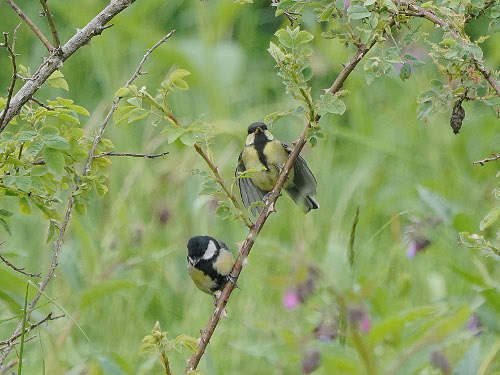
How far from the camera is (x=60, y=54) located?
6.35 feet

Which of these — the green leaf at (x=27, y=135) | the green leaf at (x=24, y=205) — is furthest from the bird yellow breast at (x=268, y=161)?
the green leaf at (x=27, y=135)

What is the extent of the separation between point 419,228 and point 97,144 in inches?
45.5

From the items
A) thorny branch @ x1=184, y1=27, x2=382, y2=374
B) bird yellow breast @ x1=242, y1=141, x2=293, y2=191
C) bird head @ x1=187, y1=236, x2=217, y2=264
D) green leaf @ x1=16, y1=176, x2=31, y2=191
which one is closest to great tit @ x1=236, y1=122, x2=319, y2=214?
bird yellow breast @ x1=242, y1=141, x2=293, y2=191

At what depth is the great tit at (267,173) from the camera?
9.25ft

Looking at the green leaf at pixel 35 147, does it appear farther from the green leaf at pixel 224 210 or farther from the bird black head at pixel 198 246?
the bird black head at pixel 198 246

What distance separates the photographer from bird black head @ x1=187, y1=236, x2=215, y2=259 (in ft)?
10.3

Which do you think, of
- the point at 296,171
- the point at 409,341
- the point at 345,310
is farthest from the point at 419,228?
the point at 345,310

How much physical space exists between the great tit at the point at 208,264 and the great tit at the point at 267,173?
180 millimetres

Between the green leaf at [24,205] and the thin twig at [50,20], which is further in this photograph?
the green leaf at [24,205]

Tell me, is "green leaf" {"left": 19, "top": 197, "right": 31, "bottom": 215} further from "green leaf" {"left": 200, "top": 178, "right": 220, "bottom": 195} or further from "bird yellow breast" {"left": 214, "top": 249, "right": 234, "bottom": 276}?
"bird yellow breast" {"left": 214, "top": 249, "right": 234, "bottom": 276}

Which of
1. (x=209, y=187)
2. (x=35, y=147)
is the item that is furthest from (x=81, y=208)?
(x=209, y=187)

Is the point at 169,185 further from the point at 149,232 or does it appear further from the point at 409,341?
the point at 409,341

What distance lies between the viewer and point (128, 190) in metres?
4.61

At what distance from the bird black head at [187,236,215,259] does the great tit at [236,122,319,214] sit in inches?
7.0
